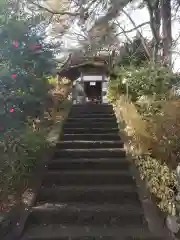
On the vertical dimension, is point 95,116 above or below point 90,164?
above

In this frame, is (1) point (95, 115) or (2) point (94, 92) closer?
(1) point (95, 115)

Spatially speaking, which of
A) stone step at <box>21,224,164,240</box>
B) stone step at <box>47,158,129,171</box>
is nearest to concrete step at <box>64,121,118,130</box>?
stone step at <box>47,158,129,171</box>

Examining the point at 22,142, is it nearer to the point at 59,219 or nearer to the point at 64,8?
the point at 59,219

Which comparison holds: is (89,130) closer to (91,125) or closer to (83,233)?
(91,125)

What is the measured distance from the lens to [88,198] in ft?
15.3

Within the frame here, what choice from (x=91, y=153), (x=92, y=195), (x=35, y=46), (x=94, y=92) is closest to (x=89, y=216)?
(x=92, y=195)

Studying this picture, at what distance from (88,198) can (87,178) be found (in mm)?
539

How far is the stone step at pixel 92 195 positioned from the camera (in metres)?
4.60

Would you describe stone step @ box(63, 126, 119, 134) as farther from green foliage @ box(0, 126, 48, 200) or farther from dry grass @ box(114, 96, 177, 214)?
green foliage @ box(0, 126, 48, 200)

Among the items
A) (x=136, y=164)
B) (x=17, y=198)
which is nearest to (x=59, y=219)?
(x=17, y=198)

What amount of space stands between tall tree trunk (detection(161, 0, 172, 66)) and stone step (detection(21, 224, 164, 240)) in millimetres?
5900

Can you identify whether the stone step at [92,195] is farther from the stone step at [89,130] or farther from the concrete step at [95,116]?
the concrete step at [95,116]

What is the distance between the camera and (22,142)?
432cm

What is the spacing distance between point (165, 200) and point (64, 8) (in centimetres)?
779
